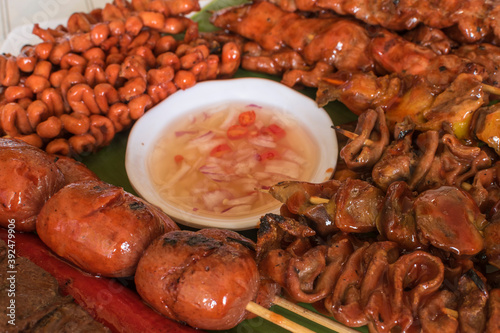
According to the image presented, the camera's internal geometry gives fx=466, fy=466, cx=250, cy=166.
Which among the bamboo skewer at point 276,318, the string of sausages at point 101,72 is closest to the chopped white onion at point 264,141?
the string of sausages at point 101,72

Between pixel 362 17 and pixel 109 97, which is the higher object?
pixel 362 17

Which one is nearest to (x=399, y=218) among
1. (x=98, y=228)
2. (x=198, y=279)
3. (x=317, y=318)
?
(x=317, y=318)

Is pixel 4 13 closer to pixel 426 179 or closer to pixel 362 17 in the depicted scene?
pixel 362 17

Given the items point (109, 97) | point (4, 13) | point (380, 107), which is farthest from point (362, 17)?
point (4, 13)

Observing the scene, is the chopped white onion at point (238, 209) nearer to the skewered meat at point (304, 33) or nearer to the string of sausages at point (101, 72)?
the string of sausages at point (101, 72)

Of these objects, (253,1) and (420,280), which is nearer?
(420,280)

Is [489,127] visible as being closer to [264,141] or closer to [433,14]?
[433,14]
